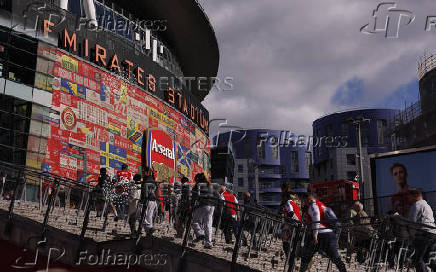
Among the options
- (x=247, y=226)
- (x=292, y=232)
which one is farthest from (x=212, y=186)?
(x=292, y=232)

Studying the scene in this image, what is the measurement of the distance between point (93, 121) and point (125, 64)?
17.8 ft

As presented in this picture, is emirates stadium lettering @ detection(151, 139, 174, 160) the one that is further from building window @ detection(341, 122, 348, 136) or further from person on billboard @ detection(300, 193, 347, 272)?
building window @ detection(341, 122, 348, 136)

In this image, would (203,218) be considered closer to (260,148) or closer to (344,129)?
(344,129)

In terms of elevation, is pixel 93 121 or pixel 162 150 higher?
pixel 93 121

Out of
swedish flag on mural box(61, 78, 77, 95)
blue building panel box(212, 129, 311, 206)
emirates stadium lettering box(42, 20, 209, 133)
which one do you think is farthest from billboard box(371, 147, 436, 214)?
blue building panel box(212, 129, 311, 206)

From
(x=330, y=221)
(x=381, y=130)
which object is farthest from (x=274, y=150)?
(x=330, y=221)

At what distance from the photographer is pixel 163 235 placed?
12438mm

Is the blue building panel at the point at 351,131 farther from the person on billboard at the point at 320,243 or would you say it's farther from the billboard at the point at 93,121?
the person on billboard at the point at 320,243

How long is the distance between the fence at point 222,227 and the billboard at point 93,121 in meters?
12.8

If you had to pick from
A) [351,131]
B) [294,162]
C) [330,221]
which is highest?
[351,131]

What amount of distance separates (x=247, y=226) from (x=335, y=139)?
8370 centimetres

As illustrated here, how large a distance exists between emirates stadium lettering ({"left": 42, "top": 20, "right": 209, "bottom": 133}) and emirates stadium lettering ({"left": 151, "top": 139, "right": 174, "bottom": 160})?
11.5 feet

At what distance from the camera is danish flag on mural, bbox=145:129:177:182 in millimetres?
33250

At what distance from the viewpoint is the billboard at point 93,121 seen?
26641 millimetres
